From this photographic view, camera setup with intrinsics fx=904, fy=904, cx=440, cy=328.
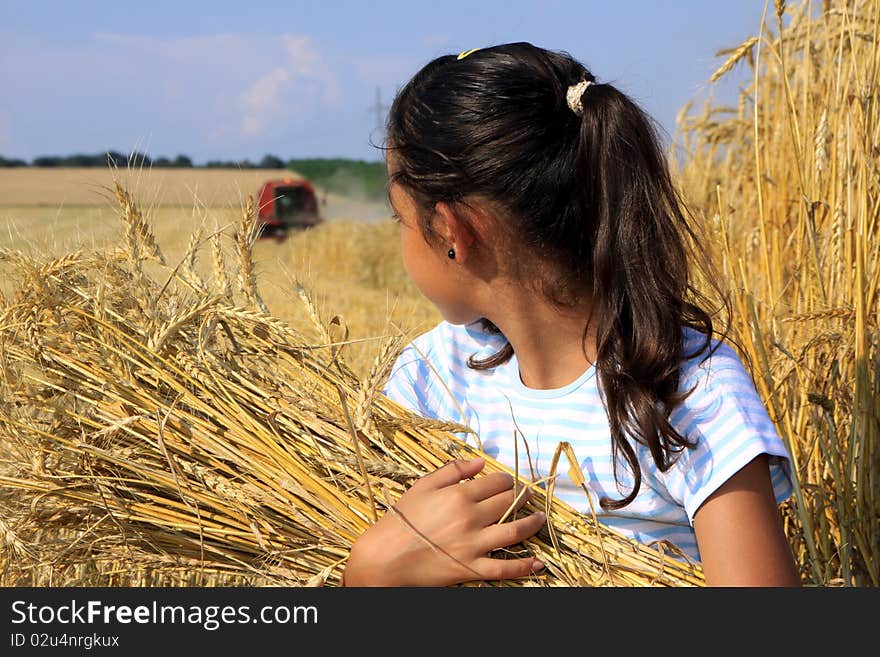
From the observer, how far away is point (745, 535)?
1.08 metres

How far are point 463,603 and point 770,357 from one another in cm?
110

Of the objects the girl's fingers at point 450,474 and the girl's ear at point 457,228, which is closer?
the girl's fingers at point 450,474

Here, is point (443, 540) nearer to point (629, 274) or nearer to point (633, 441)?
point (633, 441)

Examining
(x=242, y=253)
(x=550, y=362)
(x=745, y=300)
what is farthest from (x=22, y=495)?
(x=745, y=300)

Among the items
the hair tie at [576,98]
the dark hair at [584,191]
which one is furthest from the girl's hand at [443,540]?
the hair tie at [576,98]

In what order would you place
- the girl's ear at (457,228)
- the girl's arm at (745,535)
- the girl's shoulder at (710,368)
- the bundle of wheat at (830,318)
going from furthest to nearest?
the bundle of wheat at (830,318) → the girl's ear at (457,228) → the girl's shoulder at (710,368) → the girl's arm at (745,535)

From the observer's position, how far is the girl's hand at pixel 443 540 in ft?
3.60

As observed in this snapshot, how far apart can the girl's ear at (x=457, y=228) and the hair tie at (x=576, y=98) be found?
20cm

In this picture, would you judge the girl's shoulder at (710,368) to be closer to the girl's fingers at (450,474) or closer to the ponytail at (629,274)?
the ponytail at (629,274)

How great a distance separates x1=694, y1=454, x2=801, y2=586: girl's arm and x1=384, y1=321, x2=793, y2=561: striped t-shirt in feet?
0.08

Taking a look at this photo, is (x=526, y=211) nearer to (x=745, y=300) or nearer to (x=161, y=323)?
(x=161, y=323)

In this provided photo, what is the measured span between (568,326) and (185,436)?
0.57 metres

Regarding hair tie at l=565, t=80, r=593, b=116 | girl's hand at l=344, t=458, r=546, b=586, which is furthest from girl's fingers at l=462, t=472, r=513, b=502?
hair tie at l=565, t=80, r=593, b=116

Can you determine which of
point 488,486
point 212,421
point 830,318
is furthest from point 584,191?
point 830,318
